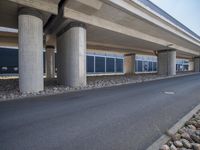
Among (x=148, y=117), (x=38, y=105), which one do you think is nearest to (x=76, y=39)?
(x=38, y=105)

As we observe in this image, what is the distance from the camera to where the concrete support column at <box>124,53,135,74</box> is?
135ft

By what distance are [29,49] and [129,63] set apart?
32379mm

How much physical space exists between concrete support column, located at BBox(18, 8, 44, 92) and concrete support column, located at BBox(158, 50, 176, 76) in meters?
25.7

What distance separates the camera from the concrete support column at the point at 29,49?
11.3 metres

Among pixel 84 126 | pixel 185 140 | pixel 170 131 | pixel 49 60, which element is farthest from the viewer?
pixel 49 60

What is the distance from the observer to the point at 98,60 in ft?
131

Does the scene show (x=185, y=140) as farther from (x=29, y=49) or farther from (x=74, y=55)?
(x=74, y=55)

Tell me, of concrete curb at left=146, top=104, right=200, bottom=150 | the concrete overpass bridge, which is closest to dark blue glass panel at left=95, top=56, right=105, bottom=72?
the concrete overpass bridge


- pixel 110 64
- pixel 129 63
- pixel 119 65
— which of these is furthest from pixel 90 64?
pixel 119 65

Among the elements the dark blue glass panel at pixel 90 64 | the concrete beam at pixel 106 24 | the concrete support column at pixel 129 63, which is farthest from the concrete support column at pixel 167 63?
the dark blue glass panel at pixel 90 64

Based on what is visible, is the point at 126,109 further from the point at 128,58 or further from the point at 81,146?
the point at 128,58

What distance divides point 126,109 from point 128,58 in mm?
35543

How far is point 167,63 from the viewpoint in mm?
32281

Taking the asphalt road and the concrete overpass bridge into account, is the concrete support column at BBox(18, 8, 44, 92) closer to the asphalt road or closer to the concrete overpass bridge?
the concrete overpass bridge
